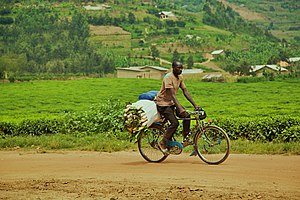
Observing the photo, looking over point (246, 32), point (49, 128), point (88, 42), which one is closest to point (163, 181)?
point (49, 128)

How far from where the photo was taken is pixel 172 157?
32.8ft

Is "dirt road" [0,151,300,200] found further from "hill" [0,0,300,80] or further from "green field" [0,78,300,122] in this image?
"hill" [0,0,300,80]

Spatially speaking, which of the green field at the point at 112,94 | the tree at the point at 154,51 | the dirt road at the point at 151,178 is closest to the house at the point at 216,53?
the tree at the point at 154,51

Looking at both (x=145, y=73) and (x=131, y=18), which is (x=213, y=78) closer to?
(x=145, y=73)

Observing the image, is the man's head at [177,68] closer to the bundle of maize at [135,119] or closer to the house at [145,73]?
the bundle of maize at [135,119]

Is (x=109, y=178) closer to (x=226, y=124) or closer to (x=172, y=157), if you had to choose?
(x=172, y=157)

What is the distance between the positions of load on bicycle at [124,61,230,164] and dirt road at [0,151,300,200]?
23 centimetres

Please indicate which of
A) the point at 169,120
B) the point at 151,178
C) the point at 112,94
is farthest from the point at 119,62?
the point at 151,178

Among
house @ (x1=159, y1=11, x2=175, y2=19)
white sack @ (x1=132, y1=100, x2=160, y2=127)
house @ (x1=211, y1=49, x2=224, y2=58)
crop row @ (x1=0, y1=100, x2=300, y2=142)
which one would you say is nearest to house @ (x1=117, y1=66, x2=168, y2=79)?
house @ (x1=211, y1=49, x2=224, y2=58)

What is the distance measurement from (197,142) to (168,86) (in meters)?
1.00

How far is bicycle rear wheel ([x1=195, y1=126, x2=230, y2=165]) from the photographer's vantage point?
868 cm

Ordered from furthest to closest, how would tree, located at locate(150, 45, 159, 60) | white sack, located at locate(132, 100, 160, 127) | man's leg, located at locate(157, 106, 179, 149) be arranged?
tree, located at locate(150, 45, 159, 60)
white sack, located at locate(132, 100, 160, 127)
man's leg, located at locate(157, 106, 179, 149)

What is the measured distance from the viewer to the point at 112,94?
36.7 meters

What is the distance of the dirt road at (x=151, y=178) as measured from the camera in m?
6.69
